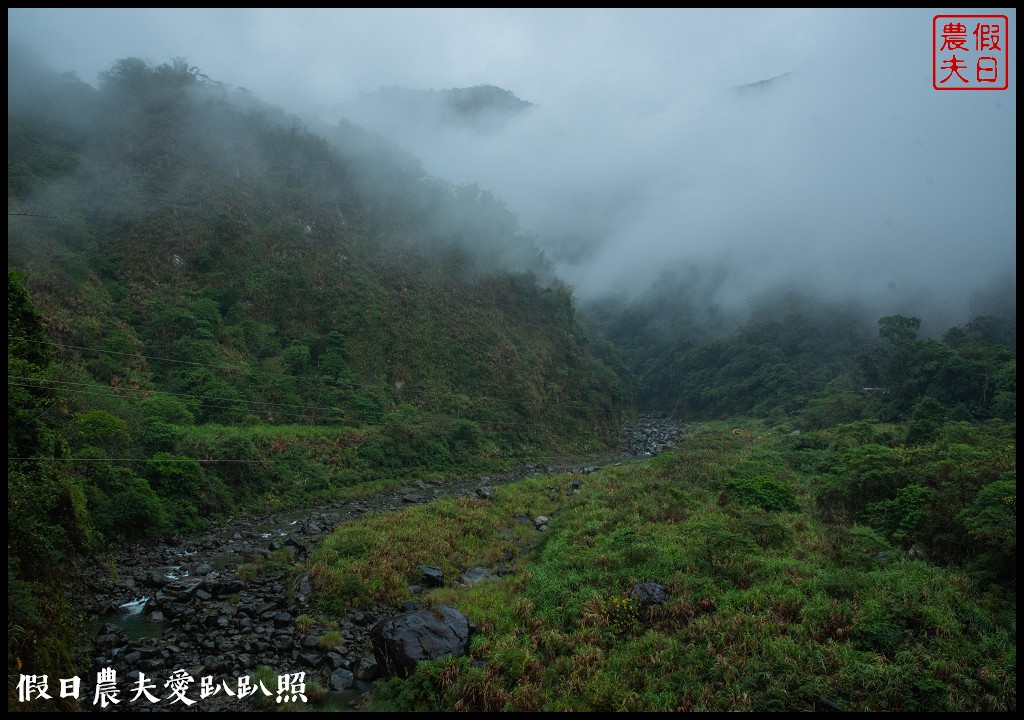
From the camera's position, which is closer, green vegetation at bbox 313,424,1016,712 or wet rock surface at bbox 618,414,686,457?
green vegetation at bbox 313,424,1016,712

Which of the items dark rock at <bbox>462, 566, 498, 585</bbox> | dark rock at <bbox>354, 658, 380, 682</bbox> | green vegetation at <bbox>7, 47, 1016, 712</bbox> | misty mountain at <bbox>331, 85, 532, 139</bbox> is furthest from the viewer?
misty mountain at <bbox>331, 85, 532, 139</bbox>

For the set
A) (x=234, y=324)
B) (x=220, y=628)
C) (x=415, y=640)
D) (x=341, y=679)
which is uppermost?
(x=234, y=324)

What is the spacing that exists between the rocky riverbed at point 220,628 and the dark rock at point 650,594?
6142mm

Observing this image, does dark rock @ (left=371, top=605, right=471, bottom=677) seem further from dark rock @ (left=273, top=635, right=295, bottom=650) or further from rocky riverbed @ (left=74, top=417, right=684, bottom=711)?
dark rock @ (left=273, top=635, right=295, bottom=650)

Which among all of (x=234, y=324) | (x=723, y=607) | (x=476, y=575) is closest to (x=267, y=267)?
(x=234, y=324)

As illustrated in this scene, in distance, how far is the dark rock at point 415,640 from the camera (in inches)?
420

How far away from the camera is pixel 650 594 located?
12430 millimetres

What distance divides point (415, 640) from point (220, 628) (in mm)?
5549

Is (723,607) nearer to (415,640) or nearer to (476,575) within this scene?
(415,640)

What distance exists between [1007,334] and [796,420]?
30164 mm

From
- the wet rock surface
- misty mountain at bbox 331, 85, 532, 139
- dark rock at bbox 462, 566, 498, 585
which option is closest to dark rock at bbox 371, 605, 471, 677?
dark rock at bbox 462, 566, 498, 585

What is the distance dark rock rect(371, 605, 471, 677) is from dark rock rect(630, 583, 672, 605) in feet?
14.0

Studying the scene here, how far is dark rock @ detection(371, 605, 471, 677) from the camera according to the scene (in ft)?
35.0

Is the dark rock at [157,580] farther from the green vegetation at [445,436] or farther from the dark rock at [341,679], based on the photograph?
the dark rock at [341,679]
